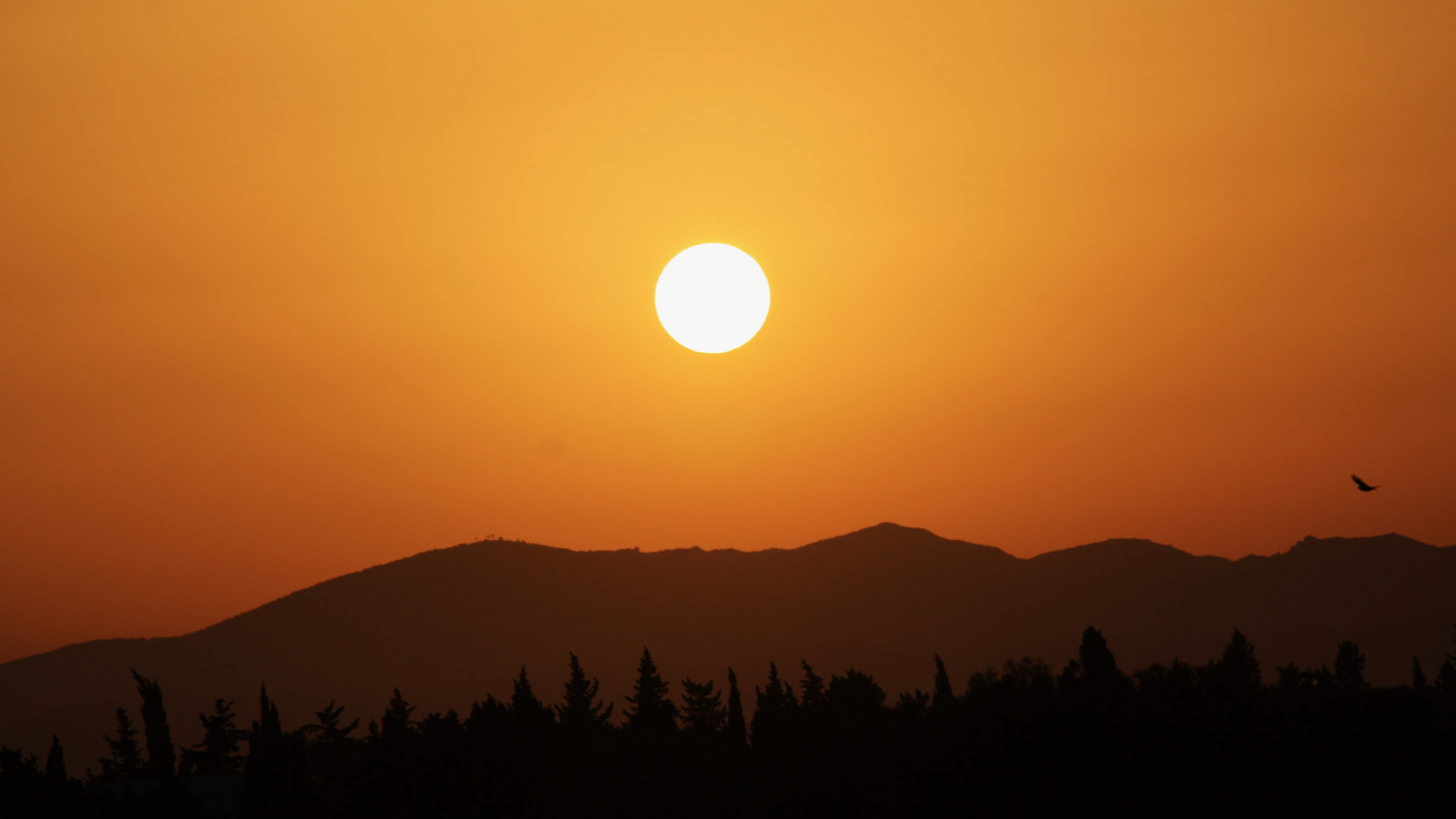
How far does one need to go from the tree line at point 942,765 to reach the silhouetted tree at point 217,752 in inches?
843

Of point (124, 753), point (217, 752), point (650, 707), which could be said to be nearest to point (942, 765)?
point (650, 707)

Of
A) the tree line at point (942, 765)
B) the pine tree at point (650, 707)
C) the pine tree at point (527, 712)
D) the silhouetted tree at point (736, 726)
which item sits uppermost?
the pine tree at point (650, 707)

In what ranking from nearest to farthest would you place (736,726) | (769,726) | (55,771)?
1. (55,771)
2. (769,726)
3. (736,726)

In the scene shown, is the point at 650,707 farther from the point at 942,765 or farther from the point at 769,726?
the point at 942,765

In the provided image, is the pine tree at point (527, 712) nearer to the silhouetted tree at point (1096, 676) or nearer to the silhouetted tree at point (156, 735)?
the silhouetted tree at point (156, 735)

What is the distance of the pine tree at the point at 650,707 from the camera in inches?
5832

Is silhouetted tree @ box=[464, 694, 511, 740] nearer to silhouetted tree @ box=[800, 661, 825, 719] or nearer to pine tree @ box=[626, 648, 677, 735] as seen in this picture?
pine tree @ box=[626, 648, 677, 735]

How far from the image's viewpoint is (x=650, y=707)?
16275 centimetres

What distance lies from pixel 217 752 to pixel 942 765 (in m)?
84.8

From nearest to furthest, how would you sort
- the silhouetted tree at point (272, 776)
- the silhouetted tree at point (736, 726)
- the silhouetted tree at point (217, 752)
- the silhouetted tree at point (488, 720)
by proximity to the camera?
the silhouetted tree at point (272, 776), the silhouetted tree at point (488, 720), the silhouetted tree at point (736, 726), the silhouetted tree at point (217, 752)

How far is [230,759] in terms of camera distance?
460ft

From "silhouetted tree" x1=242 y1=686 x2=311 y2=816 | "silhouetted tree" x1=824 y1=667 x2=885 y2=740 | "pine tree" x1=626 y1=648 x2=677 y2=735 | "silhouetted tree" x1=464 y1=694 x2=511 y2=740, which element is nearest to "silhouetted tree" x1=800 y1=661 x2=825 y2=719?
"silhouetted tree" x1=824 y1=667 x2=885 y2=740

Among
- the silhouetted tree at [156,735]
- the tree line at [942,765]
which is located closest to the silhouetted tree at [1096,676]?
the tree line at [942,765]

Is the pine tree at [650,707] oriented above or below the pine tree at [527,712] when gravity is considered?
above
